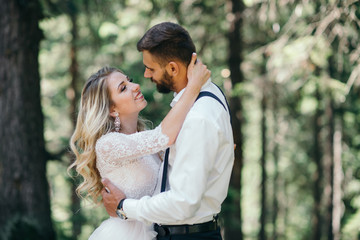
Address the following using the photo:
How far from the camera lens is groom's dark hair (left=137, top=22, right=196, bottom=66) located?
2.84 metres

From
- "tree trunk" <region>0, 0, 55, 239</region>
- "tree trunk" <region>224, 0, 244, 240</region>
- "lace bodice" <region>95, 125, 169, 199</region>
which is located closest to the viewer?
"lace bodice" <region>95, 125, 169, 199</region>

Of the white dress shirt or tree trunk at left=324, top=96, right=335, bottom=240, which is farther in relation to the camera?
tree trunk at left=324, top=96, right=335, bottom=240

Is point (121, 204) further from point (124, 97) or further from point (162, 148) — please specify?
point (124, 97)

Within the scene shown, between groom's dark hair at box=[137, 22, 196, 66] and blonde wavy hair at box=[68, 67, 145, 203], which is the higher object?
A: groom's dark hair at box=[137, 22, 196, 66]

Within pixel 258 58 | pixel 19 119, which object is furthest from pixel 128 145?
pixel 258 58

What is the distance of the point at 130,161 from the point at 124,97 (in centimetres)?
52

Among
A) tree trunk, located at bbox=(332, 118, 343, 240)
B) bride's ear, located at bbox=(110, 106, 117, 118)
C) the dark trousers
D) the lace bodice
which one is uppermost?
bride's ear, located at bbox=(110, 106, 117, 118)

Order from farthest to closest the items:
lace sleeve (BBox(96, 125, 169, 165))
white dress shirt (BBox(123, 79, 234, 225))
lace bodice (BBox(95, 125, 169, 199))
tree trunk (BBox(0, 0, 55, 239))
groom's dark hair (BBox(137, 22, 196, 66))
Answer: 1. tree trunk (BBox(0, 0, 55, 239))
2. lace bodice (BBox(95, 125, 169, 199))
3. lace sleeve (BBox(96, 125, 169, 165))
4. groom's dark hair (BBox(137, 22, 196, 66))
5. white dress shirt (BBox(123, 79, 234, 225))

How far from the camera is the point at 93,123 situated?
3393 millimetres

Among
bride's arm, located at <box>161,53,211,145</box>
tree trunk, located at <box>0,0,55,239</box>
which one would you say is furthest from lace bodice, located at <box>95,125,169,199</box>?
tree trunk, located at <box>0,0,55,239</box>

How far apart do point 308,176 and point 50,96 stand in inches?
524

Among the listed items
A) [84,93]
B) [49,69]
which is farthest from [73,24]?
[84,93]

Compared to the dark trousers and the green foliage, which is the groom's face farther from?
the green foliage

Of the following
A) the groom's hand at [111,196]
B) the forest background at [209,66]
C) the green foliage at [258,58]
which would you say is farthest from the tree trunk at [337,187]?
the groom's hand at [111,196]
